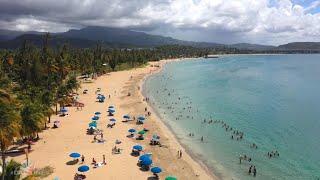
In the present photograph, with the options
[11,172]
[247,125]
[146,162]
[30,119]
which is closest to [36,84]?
[30,119]

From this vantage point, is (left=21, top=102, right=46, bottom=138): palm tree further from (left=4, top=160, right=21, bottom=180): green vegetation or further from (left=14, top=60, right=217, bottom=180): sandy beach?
(left=4, top=160, right=21, bottom=180): green vegetation

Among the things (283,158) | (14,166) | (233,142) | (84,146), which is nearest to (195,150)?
(233,142)

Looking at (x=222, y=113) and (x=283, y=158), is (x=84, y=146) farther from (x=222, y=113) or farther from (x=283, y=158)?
(x=222, y=113)

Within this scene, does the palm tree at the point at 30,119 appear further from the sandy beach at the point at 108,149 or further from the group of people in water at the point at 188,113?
the group of people in water at the point at 188,113

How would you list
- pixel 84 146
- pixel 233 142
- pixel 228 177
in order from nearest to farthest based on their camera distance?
pixel 228 177 < pixel 84 146 < pixel 233 142

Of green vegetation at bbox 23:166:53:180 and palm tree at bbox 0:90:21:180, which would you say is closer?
palm tree at bbox 0:90:21:180

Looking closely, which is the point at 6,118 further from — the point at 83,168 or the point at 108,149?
the point at 108,149

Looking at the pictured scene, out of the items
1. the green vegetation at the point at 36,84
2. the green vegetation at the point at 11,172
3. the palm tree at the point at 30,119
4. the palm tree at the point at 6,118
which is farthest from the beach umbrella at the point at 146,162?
the green vegetation at the point at 11,172

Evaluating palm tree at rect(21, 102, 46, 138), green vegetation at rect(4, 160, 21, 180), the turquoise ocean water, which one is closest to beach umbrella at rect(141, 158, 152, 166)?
the turquoise ocean water

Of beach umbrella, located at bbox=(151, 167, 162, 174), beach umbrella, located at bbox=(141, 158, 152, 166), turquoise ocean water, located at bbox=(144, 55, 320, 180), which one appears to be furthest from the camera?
turquoise ocean water, located at bbox=(144, 55, 320, 180)
